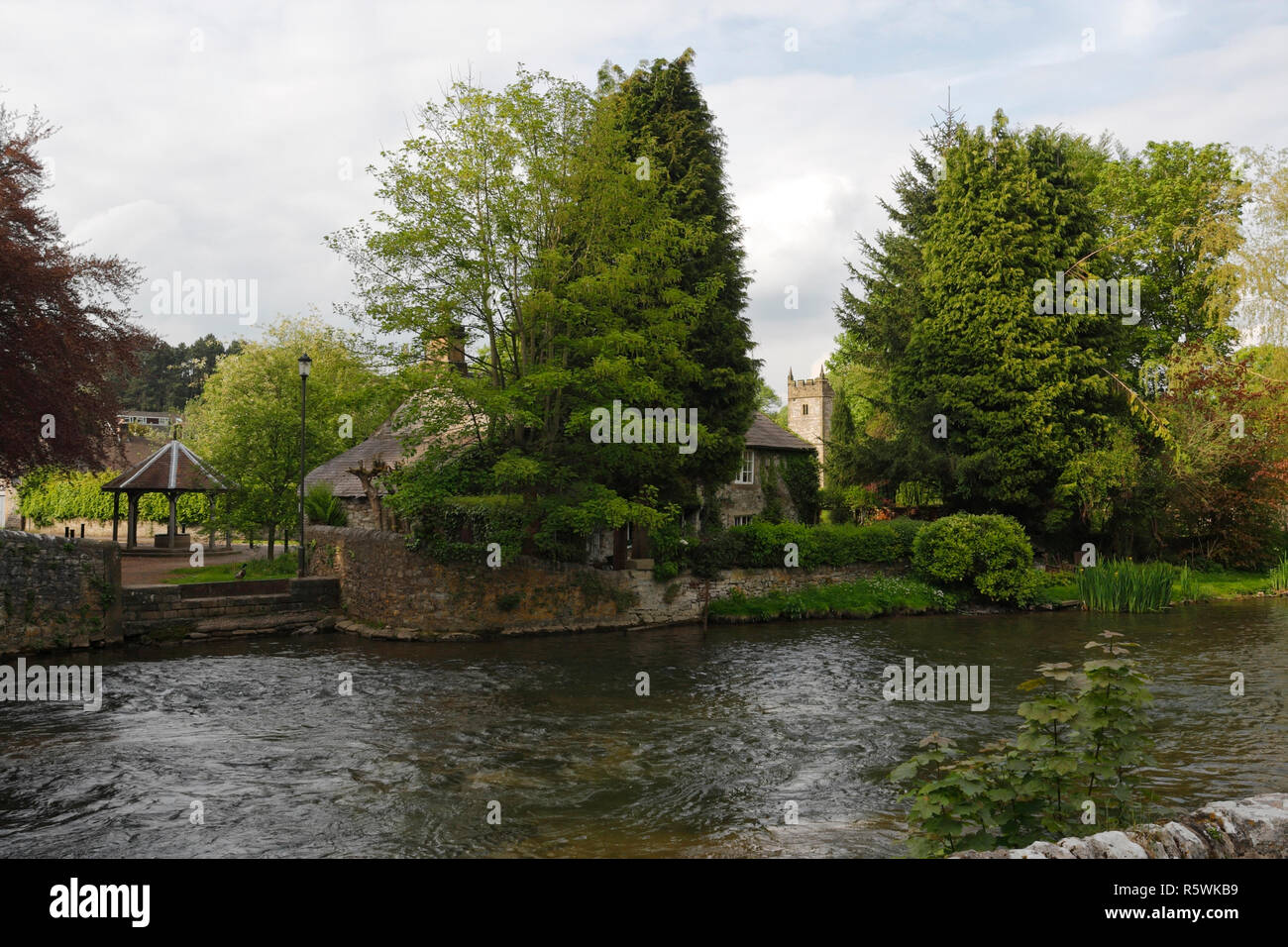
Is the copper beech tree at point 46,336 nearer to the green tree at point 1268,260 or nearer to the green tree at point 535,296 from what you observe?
the green tree at point 535,296

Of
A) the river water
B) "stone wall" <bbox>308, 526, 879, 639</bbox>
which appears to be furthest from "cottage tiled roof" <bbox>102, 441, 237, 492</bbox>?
the river water

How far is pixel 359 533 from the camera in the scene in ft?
72.0

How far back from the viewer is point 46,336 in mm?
17359

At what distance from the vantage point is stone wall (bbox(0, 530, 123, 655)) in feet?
57.2

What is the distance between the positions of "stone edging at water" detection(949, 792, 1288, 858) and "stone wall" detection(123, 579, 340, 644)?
1900 cm

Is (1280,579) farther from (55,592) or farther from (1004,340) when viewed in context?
(55,592)

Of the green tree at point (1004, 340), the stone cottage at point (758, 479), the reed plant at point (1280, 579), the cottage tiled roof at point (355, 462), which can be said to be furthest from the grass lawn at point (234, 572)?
the reed plant at point (1280, 579)

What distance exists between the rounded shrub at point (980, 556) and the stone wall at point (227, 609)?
1717 centimetres

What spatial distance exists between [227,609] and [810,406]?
125ft

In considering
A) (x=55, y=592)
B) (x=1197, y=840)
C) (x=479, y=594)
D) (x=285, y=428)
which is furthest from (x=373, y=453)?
(x=1197, y=840)

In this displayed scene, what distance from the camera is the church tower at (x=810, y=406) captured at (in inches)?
2015

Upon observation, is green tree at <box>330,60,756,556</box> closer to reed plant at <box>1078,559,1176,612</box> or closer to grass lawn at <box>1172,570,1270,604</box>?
reed plant at <box>1078,559,1176,612</box>

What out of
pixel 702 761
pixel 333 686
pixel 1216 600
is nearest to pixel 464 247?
pixel 333 686
